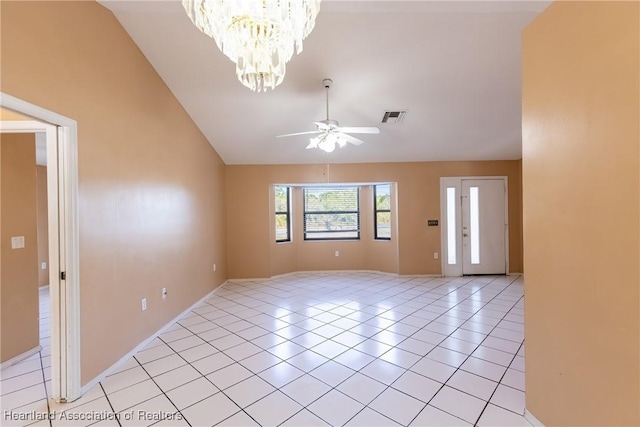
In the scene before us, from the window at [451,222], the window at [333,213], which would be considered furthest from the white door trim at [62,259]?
the window at [451,222]

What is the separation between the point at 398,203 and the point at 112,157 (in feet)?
15.3

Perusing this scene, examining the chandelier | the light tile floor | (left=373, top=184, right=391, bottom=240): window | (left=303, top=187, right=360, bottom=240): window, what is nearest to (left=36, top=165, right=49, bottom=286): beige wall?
the light tile floor

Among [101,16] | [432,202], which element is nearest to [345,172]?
[432,202]

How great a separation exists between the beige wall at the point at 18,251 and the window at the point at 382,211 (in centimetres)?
544

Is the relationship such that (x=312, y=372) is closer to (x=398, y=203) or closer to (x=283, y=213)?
(x=398, y=203)

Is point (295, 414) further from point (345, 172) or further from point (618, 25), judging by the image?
point (345, 172)

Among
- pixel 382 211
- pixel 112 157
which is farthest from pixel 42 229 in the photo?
pixel 382 211

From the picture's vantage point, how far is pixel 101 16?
7.52 feet

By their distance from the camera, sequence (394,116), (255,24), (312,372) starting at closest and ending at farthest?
(255,24) → (312,372) → (394,116)

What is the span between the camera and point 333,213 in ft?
21.0

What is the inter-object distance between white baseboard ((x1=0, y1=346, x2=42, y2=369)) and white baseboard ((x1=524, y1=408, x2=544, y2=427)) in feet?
13.7

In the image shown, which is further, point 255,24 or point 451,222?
point 451,222

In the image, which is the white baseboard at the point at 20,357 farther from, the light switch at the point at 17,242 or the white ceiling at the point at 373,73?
the white ceiling at the point at 373,73

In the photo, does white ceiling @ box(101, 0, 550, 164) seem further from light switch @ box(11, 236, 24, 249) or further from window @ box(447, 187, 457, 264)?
light switch @ box(11, 236, 24, 249)
